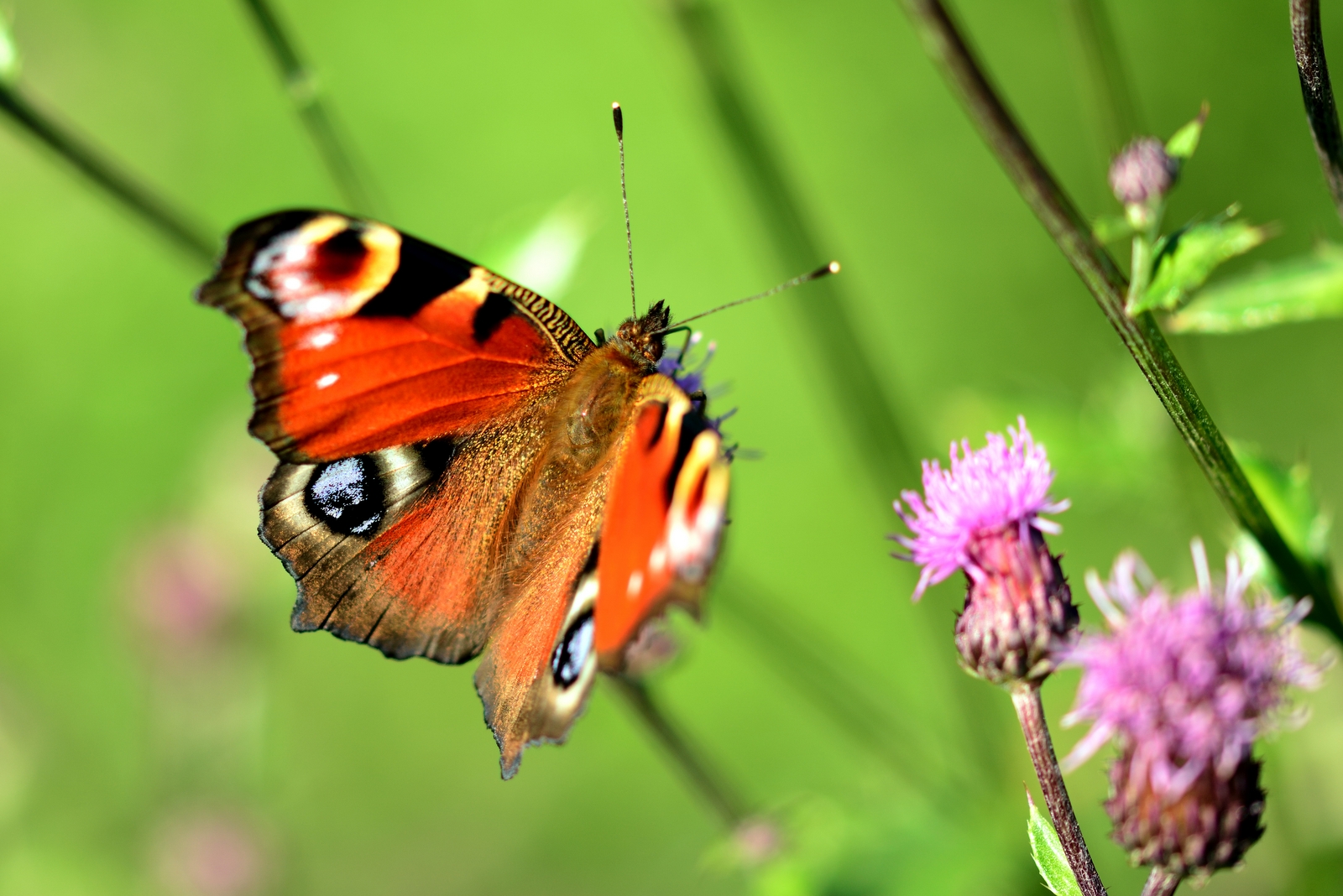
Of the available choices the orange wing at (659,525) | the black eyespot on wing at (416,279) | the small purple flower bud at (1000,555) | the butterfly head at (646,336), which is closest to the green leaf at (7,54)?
the black eyespot on wing at (416,279)

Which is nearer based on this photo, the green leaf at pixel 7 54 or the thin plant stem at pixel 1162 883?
the thin plant stem at pixel 1162 883

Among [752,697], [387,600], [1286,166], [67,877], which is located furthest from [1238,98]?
[67,877]

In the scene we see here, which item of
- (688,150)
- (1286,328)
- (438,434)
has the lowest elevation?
(1286,328)

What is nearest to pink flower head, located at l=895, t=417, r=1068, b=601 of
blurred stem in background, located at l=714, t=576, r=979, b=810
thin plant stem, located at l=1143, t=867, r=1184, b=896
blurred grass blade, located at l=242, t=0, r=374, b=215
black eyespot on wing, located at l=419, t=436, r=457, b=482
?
thin plant stem, located at l=1143, t=867, r=1184, b=896

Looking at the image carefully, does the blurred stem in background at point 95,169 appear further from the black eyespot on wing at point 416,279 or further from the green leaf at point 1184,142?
the green leaf at point 1184,142

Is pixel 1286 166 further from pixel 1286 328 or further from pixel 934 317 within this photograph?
pixel 934 317
